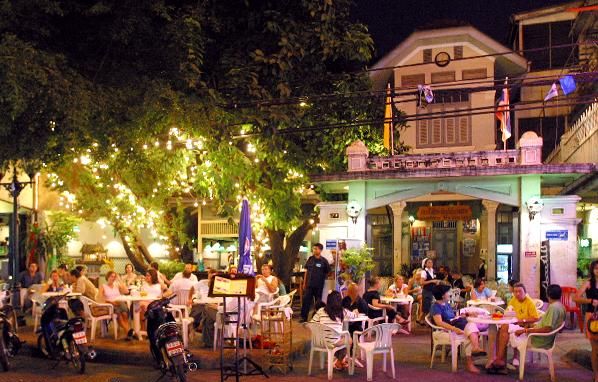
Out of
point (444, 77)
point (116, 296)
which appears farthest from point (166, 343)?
point (444, 77)

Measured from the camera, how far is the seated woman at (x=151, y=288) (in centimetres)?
1294

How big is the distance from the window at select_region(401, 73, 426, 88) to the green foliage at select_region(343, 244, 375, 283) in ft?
29.3

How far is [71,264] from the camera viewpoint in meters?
21.2

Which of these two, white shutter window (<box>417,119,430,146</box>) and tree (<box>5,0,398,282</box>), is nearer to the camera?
tree (<box>5,0,398,282</box>)

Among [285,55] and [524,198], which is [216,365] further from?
[524,198]

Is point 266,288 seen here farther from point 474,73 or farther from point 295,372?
point 474,73

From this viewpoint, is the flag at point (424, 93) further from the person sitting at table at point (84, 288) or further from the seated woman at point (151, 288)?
the person sitting at table at point (84, 288)

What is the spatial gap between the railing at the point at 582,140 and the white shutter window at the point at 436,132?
13.3 feet

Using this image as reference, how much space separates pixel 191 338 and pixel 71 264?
393 inches

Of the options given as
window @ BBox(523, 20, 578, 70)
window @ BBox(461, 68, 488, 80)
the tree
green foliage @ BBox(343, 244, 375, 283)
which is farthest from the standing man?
window @ BBox(523, 20, 578, 70)

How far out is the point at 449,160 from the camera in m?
16.2

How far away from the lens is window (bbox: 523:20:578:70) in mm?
24625

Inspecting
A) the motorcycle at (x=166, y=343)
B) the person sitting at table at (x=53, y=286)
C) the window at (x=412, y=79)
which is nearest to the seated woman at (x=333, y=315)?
the motorcycle at (x=166, y=343)

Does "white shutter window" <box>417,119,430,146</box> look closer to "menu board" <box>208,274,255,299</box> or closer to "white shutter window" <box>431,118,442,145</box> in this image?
"white shutter window" <box>431,118,442,145</box>
